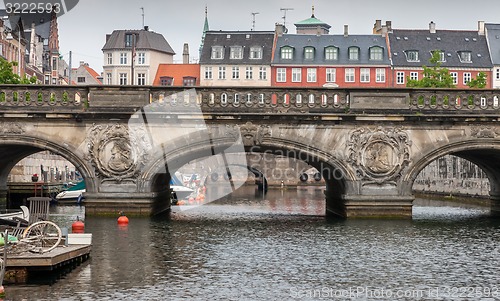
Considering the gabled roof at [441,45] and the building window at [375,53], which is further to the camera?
the building window at [375,53]

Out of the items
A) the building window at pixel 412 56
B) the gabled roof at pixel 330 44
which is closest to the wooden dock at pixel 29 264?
the gabled roof at pixel 330 44

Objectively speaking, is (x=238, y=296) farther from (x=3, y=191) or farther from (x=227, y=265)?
(x=3, y=191)

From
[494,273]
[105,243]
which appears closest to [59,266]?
[105,243]

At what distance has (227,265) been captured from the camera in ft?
98.9

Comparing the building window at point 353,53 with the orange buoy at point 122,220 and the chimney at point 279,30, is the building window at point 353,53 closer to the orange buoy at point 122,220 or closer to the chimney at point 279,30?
the chimney at point 279,30

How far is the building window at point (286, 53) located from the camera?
11994 cm

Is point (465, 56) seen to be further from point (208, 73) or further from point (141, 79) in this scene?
point (141, 79)

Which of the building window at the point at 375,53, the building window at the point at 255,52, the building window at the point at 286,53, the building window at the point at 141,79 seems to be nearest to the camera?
the building window at the point at 375,53

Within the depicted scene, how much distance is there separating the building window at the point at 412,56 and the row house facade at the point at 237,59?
16.8 m

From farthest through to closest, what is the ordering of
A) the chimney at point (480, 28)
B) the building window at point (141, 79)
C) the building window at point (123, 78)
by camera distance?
the building window at point (123, 78)
the building window at point (141, 79)
the chimney at point (480, 28)

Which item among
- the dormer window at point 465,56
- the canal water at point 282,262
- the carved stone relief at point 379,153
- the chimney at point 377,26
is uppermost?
the chimney at point 377,26

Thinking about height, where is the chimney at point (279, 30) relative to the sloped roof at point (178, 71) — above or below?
above

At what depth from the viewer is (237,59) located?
399ft

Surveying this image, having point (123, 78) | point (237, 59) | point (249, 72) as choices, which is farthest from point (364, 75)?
point (123, 78)
